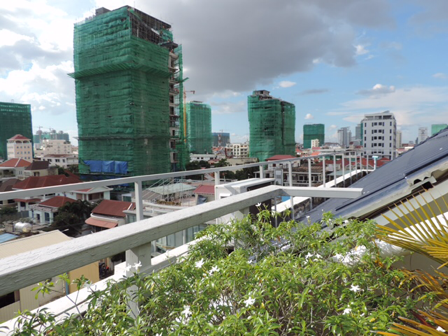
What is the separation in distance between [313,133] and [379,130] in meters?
91.4

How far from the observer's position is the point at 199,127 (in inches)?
3014

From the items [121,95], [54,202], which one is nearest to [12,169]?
[121,95]

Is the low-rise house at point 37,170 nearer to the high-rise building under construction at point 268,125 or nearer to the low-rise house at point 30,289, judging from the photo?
the high-rise building under construction at point 268,125

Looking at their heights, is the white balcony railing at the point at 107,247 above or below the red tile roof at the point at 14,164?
above

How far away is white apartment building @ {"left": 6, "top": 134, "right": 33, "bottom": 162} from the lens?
70238 mm

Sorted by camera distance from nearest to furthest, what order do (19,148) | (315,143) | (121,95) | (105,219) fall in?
(105,219) < (121,95) < (19,148) < (315,143)

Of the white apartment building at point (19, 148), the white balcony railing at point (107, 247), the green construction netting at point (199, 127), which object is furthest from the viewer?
the green construction netting at point (199, 127)

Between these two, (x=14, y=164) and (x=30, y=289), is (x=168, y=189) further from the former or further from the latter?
(x=14, y=164)

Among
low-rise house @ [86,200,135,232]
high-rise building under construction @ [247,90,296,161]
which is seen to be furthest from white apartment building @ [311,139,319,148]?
low-rise house @ [86,200,135,232]

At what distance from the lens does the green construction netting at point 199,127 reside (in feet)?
242

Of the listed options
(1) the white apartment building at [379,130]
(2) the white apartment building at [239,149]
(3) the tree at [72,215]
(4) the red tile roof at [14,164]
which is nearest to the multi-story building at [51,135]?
(2) the white apartment building at [239,149]

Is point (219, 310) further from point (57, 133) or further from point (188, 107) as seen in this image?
point (57, 133)

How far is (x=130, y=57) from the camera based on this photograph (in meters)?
31.6

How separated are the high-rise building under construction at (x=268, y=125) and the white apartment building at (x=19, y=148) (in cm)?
5505
